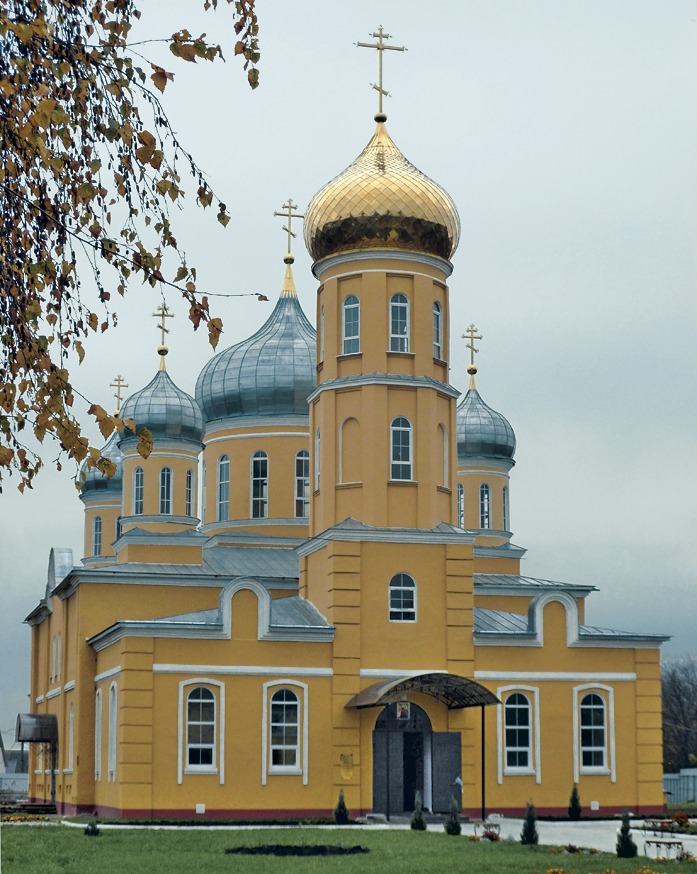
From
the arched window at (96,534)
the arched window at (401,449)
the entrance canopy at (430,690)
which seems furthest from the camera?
the arched window at (96,534)

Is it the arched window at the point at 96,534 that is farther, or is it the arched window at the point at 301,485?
the arched window at the point at 96,534

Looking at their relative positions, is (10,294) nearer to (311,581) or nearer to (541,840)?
(541,840)

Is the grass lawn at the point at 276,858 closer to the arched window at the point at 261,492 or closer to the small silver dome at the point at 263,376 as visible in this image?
the arched window at the point at 261,492

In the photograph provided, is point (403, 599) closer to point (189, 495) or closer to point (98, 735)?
point (98, 735)

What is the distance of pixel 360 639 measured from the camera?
27594 millimetres

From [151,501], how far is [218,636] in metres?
8.12

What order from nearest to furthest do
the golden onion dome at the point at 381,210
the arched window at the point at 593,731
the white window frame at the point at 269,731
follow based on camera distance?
1. the white window frame at the point at 269,731
2. the arched window at the point at 593,731
3. the golden onion dome at the point at 381,210

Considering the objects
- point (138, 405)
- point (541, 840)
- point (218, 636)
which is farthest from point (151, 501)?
point (541, 840)

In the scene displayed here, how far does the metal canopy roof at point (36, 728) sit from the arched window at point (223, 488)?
614 cm

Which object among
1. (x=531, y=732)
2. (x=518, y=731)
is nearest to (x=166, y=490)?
(x=518, y=731)

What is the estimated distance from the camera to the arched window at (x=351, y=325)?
1129 inches

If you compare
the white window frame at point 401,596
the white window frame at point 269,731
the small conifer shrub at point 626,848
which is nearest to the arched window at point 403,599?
the white window frame at point 401,596

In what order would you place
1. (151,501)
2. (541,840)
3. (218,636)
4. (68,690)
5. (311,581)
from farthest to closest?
1. (151,501)
2. (68,690)
3. (311,581)
4. (218,636)
5. (541,840)

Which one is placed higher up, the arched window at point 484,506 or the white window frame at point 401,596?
the arched window at point 484,506
